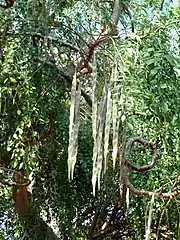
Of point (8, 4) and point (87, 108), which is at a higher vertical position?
point (8, 4)

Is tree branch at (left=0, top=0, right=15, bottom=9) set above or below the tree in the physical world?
above

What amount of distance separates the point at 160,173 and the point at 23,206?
1115 millimetres

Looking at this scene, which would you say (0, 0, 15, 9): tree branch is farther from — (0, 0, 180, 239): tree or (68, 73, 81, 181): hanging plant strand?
(68, 73, 81, 181): hanging plant strand

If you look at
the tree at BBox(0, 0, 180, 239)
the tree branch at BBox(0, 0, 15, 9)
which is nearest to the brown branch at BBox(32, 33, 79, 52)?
the tree at BBox(0, 0, 180, 239)

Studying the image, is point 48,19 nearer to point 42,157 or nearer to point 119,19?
point 119,19

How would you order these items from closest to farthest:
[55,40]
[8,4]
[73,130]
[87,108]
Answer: [73,130] → [8,4] → [55,40] → [87,108]

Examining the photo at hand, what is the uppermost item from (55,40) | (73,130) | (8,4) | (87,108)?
(8,4)

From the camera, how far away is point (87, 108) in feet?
9.75

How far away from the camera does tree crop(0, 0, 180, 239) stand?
1929 mm

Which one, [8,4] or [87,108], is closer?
[8,4]

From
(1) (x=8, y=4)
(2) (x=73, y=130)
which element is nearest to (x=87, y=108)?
(1) (x=8, y=4)

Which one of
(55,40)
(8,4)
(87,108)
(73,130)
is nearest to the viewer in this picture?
(73,130)

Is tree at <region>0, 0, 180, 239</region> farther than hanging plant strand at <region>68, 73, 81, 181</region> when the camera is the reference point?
Yes

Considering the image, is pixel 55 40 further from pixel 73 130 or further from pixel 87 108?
pixel 73 130
